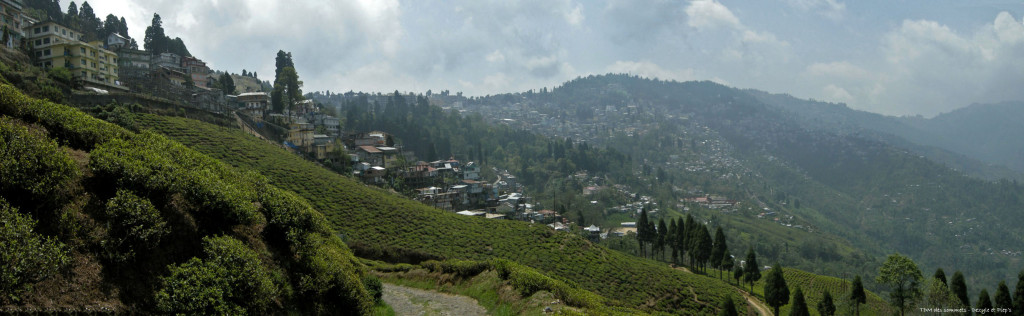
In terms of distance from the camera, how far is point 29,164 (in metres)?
9.09

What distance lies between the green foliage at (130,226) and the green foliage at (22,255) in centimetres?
91

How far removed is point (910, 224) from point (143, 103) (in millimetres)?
195461

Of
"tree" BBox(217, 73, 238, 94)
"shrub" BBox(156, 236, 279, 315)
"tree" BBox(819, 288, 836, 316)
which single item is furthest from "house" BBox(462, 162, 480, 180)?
"shrub" BBox(156, 236, 279, 315)

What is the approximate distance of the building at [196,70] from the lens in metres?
74.4

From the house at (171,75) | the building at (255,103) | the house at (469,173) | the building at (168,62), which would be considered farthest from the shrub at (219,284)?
the house at (469,173)

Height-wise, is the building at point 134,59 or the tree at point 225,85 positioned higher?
the building at point 134,59

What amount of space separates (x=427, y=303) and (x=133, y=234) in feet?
34.8

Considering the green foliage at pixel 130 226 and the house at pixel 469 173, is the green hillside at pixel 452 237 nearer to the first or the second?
the green foliage at pixel 130 226

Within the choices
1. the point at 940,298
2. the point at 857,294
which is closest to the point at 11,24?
the point at 857,294

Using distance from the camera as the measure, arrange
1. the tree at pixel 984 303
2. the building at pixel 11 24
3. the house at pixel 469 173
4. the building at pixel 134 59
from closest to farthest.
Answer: the tree at pixel 984 303 < the building at pixel 11 24 < the building at pixel 134 59 < the house at pixel 469 173

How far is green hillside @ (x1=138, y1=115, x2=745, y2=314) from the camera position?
32.2 m

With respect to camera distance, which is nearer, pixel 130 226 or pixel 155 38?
pixel 130 226

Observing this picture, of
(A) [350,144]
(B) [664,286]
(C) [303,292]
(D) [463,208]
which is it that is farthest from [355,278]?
(A) [350,144]

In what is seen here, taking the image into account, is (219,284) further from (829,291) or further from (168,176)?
(829,291)
